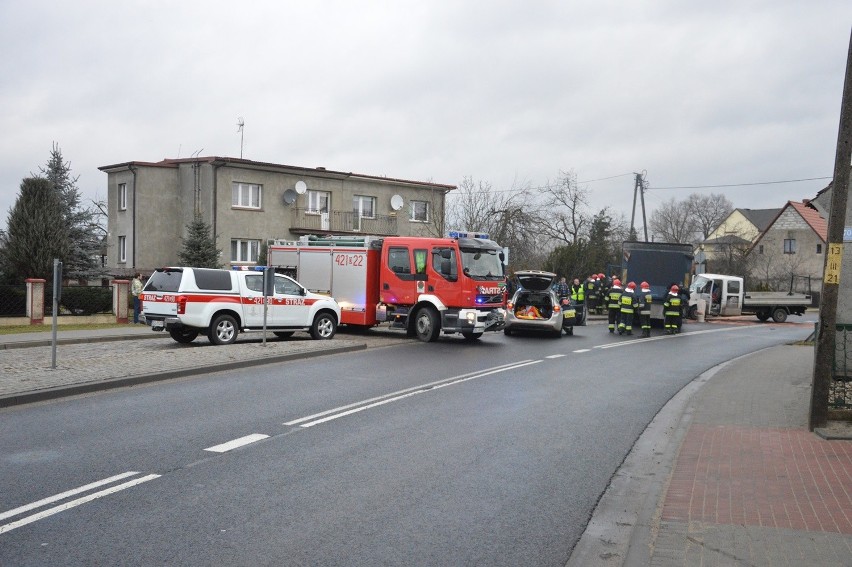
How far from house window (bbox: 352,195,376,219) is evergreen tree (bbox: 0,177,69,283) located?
16845 mm

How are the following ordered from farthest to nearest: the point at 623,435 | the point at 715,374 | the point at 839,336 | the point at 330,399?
the point at 715,374 → the point at 839,336 → the point at 330,399 → the point at 623,435

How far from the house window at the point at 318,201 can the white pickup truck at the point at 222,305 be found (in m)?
21.7

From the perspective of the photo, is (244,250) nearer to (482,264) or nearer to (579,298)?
(579,298)

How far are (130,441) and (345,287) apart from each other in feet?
45.9

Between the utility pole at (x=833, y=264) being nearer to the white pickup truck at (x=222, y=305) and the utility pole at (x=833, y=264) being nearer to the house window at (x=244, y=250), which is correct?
the white pickup truck at (x=222, y=305)

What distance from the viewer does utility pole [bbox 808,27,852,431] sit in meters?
8.76

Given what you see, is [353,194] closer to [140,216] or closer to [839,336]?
[140,216]

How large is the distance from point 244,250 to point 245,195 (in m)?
2.69

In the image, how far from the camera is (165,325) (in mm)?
17938

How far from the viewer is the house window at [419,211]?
45.6 m

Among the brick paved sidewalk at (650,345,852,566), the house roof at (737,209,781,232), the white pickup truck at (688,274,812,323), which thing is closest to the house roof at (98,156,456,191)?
the white pickup truck at (688,274,812,323)

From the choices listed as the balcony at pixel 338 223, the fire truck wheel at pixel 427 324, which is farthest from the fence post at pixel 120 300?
the balcony at pixel 338 223

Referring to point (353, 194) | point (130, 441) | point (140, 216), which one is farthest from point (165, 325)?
point (353, 194)

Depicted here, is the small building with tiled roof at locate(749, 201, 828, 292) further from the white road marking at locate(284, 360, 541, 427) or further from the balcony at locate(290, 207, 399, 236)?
the white road marking at locate(284, 360, 541, 427)
